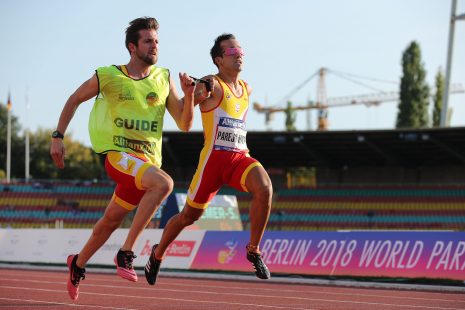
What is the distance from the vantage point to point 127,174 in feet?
15.9

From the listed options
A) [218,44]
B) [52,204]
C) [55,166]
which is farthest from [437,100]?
[218,44]

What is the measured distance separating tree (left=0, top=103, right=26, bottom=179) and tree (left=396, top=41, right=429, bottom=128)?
A: 150 ft

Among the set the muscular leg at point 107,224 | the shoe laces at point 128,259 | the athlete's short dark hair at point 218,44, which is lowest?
the shoe laces at point 128,259

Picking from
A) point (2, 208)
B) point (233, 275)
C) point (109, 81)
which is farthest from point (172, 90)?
point (2, 208)

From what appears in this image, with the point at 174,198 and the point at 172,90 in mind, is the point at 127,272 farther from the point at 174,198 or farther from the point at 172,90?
the point at 174,198

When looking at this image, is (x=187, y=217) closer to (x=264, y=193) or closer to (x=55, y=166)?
(x=264, y=193)

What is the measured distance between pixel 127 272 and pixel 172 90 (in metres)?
1.81

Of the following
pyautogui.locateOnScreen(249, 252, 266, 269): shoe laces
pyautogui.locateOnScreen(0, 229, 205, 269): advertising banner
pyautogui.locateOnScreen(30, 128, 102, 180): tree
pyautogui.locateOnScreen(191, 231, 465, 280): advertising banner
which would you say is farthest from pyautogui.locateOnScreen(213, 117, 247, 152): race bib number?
pyautogui.locateOnScreen(30, 128, 102, 180): tree

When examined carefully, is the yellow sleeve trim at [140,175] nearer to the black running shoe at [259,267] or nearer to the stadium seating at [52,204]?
the black running shoe at [259,267]

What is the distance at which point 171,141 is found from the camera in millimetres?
35906

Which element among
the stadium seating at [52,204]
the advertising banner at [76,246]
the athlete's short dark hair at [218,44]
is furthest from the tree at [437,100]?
the athlete's short dark hair at [218,44]

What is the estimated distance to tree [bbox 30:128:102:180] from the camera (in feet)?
222

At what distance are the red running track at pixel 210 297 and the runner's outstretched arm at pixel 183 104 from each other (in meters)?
3.32

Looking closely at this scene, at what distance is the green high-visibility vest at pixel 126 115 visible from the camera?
4992 mm
